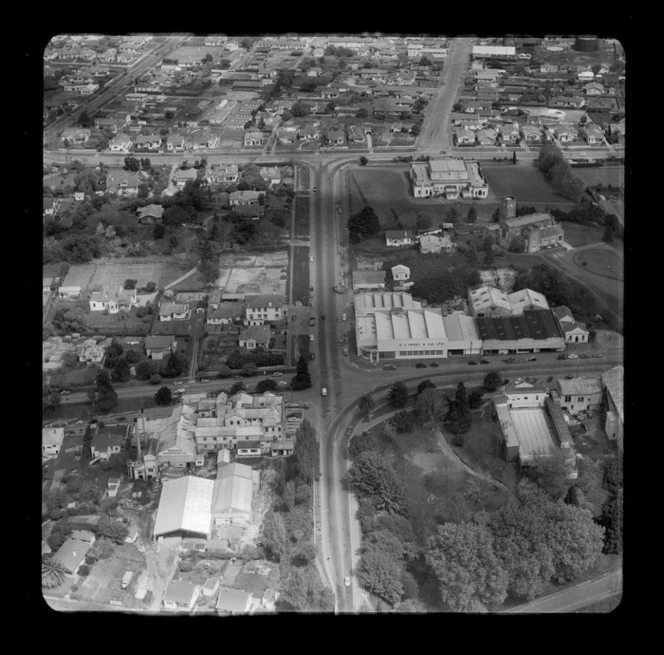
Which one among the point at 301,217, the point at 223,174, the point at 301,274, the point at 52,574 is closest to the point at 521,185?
the point at 301,217

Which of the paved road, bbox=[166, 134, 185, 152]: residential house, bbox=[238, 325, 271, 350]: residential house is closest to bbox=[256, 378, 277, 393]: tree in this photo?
bbox=[238, 325, 271, 350]: residential house

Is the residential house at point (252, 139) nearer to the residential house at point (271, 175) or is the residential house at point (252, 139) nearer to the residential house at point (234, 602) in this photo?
the residential house at point (271, 175)

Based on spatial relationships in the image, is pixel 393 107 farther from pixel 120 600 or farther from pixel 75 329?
pixel 120 600

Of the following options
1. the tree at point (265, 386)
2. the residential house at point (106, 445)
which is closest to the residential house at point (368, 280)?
the tree at point (265, 386)

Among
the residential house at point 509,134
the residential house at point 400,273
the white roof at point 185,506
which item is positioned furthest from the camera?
the residential house at point 509,134

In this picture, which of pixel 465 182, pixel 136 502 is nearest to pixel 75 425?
pixel 136 502

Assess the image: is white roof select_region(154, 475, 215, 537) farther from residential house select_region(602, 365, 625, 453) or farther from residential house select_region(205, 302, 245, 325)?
residential house select_region(602, 365, 625, 453)
